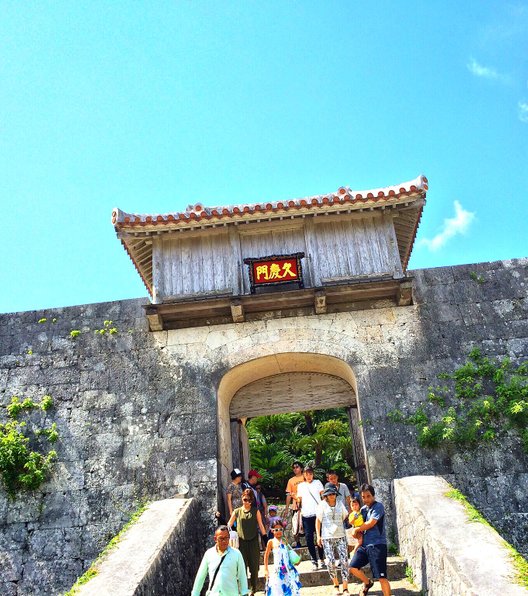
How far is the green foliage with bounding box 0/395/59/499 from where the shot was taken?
29.4 feet

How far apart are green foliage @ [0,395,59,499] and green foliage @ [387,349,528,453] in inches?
216

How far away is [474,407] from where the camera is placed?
8.84 meters

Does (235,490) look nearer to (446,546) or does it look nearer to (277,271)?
(446,546)

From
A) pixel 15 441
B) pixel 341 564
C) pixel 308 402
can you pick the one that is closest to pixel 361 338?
pixel 308 402

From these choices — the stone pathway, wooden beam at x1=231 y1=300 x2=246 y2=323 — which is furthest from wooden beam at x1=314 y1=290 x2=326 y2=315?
the stone pathway

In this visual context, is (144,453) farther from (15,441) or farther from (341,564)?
(341,564)

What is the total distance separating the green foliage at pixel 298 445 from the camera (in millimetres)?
19953

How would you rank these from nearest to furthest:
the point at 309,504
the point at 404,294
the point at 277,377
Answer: the point at 309,504 < the point at 404,294 < the point at 277,377

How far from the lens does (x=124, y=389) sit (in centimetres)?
965

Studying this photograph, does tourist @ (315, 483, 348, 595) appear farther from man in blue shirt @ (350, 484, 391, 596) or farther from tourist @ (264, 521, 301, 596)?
tourist @ (264, 521, 301, 596)

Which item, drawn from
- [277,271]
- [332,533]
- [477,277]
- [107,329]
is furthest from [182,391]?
[477,277]

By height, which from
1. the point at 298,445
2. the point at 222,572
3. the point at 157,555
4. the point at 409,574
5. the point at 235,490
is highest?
the point at 298,445

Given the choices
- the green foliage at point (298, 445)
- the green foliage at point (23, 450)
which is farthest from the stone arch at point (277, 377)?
the green foliage at point (298, 445)

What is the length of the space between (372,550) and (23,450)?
18.9 feet
